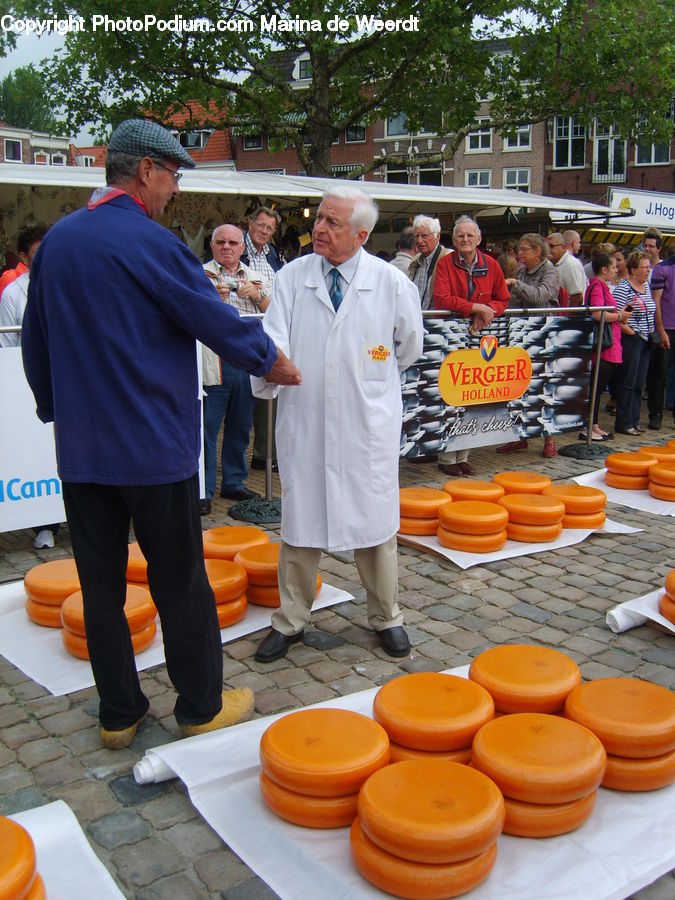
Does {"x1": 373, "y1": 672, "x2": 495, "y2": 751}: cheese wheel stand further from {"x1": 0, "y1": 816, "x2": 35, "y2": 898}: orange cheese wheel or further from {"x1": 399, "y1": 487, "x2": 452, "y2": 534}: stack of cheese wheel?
{"x1": 399, "y1": 487, "x2": 452, "y2": 534}: stack of cheese wheel

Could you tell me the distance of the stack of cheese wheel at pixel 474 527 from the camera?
5320mm

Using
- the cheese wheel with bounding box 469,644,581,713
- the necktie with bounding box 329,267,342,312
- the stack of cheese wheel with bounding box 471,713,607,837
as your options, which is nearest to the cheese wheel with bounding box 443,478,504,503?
the necktie with bounding box 329,267,342,312

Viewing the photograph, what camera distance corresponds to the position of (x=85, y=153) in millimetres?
63469

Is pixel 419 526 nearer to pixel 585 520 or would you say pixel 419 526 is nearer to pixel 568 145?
pixel 585 520

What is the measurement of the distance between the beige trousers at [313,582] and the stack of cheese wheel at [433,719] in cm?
101

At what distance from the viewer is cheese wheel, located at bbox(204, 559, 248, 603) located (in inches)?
161

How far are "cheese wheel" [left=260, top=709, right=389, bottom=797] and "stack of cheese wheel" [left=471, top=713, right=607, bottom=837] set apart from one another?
1.12 ft

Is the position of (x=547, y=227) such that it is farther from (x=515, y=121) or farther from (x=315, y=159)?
(x=515, y=121)

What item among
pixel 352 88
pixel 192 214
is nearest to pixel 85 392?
pixel 192 214

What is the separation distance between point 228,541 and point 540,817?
2.69m

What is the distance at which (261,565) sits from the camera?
4.39 m

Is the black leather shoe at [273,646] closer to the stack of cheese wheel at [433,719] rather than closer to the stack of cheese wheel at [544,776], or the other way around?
the stack of cheese wheel at [433,719]

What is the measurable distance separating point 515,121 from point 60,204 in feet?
56.3

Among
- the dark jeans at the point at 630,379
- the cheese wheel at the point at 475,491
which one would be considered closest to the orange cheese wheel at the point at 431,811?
the cheese wheel at the point at 475,491
